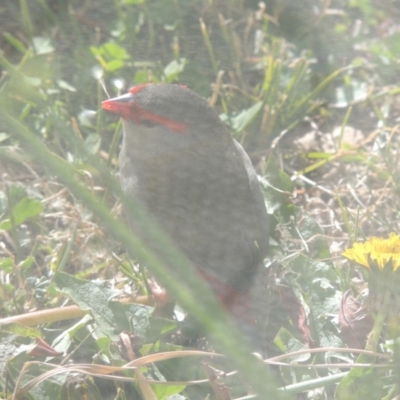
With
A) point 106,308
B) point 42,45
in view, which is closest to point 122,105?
point 106,308

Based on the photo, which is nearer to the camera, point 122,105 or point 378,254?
point 378,254

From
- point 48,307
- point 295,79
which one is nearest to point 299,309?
point 48,307

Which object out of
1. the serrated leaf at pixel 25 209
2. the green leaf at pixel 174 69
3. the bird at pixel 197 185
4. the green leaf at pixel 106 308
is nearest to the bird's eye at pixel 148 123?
the bird at pixel 197 185

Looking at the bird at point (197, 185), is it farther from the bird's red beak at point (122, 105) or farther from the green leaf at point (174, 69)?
the green leaf at point (174, 69)

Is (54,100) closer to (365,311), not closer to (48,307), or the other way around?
(48,307)

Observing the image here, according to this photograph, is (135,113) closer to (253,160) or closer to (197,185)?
(197,185)

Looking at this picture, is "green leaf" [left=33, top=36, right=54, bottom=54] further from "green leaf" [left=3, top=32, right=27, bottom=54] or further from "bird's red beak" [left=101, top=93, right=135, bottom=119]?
"bird's red beak" [left=101, top=93, right=135, bottom=119]
